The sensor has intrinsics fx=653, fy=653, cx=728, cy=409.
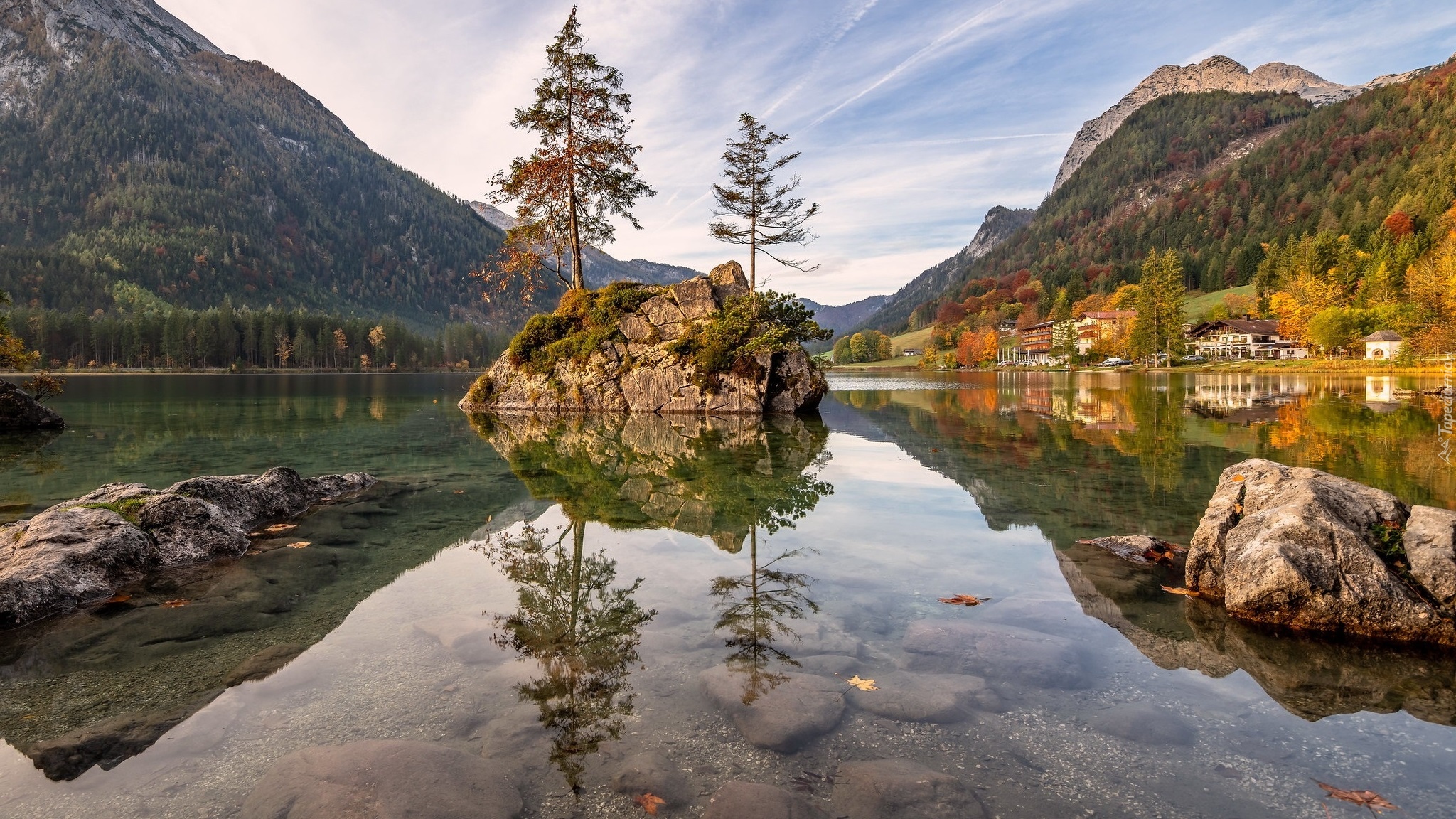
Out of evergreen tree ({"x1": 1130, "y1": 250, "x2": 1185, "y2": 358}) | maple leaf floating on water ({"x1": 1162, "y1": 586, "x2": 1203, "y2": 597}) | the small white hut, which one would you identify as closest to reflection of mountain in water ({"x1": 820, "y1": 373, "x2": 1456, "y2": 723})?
maple leaf floating on water ({"x1": 1162, "y1": 586, "x2": 1203, "y2": 597})

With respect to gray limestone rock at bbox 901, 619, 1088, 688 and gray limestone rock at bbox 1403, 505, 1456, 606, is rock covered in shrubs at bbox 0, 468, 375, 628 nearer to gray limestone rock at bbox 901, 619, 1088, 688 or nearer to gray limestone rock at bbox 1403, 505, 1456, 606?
gray limestone rock at bbox 901, 619, 1088, 688

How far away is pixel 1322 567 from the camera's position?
6766mm

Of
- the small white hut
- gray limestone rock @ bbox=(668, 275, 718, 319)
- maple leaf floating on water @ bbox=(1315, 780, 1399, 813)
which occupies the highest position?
gray limestone rock @ bbox=(668, 275, 718, 319)

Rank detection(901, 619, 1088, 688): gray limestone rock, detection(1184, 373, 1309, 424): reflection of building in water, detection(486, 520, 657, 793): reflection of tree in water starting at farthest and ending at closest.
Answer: detection(1184, 373, 1309, 424): reflection of building in water
detection(901, 619, 1088, 688): gray limestone rock
detection(486, 520, 657, 793): reflection of tree in water

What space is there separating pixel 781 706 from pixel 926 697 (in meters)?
1.22

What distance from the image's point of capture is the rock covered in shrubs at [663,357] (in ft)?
119

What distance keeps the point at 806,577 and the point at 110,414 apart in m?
42.2

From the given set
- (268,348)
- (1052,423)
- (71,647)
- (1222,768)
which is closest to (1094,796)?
(1222,768)

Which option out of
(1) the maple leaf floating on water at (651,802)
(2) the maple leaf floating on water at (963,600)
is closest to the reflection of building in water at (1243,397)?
(2) the maple leaf floating on water at (963,600)

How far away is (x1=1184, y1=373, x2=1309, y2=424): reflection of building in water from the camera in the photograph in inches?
1174

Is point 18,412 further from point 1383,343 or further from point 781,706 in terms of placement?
point 1383,343

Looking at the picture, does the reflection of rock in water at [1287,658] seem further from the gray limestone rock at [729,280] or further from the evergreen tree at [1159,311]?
the evergreen tree at [1159,311]

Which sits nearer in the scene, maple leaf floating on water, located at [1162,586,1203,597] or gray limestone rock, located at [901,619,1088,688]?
gray limestone rock, located at [901,619,1088,688]

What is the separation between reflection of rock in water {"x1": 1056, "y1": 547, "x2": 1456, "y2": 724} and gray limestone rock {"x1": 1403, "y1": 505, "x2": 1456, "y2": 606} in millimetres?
690
